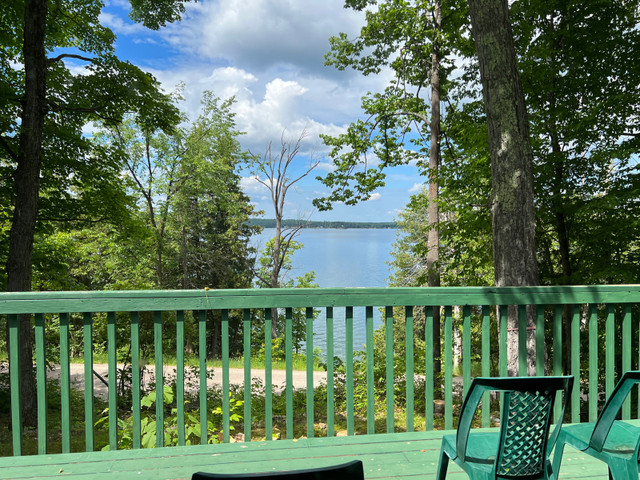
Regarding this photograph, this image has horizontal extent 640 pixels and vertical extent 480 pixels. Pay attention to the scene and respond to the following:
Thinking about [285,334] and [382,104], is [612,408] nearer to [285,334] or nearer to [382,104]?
[285,334]

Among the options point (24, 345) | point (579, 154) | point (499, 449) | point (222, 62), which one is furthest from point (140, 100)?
point (222, 62)

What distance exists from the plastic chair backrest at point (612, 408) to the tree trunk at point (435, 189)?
26.1ft

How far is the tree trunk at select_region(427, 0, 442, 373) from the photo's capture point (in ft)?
32.8

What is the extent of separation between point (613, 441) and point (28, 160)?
767 centimetres

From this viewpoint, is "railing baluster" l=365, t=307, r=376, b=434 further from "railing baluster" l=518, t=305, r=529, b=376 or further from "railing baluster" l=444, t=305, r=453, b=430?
"railing baluster" l=518, t=305, r=529, b=376

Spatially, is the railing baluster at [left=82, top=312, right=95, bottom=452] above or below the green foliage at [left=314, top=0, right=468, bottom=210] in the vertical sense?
below

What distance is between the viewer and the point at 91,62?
7.80 metres

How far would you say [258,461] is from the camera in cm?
247

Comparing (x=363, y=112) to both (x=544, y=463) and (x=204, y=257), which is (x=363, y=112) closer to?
(x=544, y=463)

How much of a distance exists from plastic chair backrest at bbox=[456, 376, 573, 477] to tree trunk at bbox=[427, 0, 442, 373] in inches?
321

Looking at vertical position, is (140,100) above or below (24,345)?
above

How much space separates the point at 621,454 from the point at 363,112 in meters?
11.5

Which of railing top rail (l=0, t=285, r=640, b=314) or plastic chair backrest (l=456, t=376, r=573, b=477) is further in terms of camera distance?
railing top rail (l=0, t=285, r=640, b=314)

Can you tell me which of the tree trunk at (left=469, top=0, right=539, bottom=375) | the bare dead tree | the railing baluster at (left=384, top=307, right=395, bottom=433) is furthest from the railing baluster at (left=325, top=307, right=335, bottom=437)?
the bare dead tree
